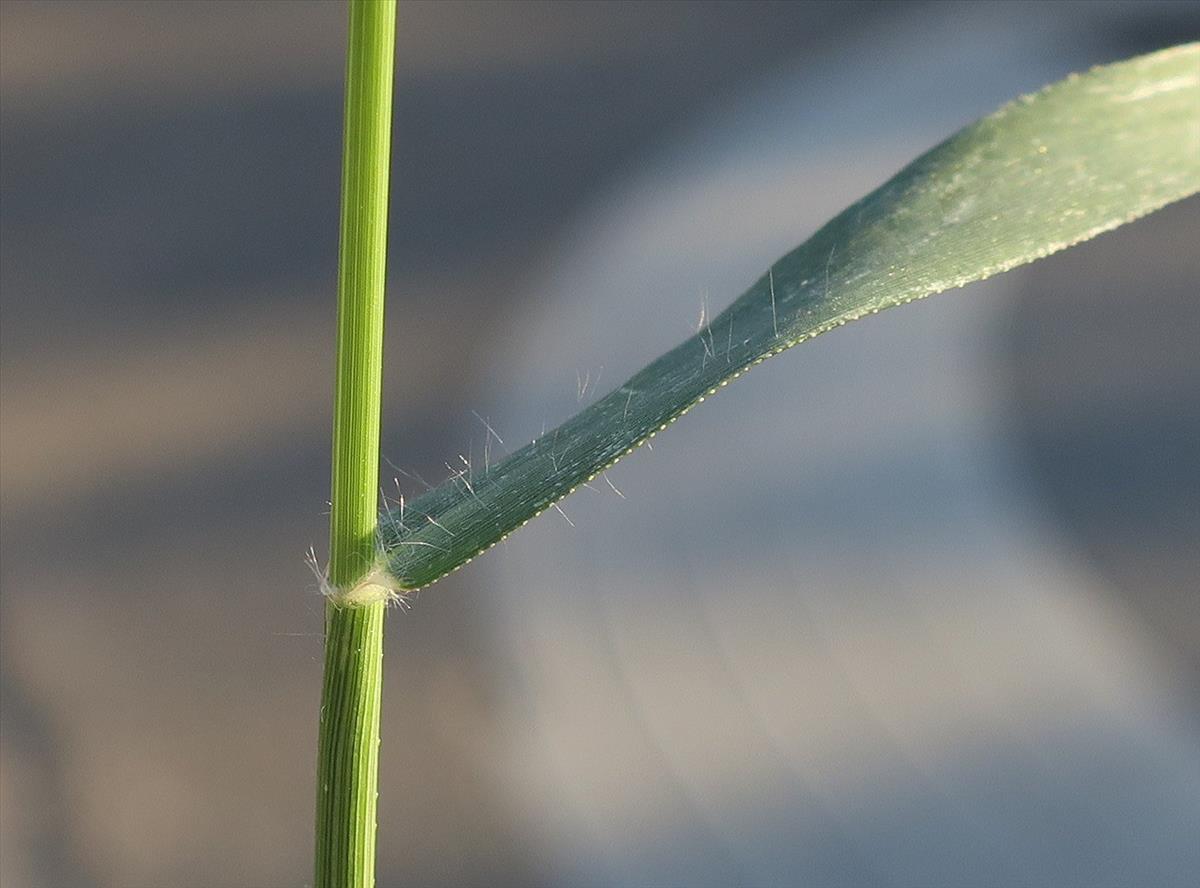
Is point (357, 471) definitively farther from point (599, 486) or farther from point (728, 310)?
point (599, 486)

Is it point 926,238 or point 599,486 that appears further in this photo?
point 599,486

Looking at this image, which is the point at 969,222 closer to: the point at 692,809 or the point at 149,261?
the point at 692,809

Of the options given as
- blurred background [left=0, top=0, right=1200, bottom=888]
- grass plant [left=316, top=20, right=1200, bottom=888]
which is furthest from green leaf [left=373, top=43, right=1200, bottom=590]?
blurred background [left=0, top=0, right=1200, bottom=888]

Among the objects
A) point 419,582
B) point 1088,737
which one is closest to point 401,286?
point 1088,737

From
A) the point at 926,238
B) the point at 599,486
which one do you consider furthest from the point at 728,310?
the point at 599,486

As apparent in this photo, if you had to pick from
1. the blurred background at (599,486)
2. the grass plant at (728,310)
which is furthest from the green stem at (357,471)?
the blurred background at (599,486)

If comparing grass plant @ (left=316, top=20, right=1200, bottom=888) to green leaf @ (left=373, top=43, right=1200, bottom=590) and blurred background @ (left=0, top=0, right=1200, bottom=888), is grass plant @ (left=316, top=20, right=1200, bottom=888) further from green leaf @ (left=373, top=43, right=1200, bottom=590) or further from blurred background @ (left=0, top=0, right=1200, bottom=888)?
blurred background @ (left=0, top=0, right=1200, bottom=888)
